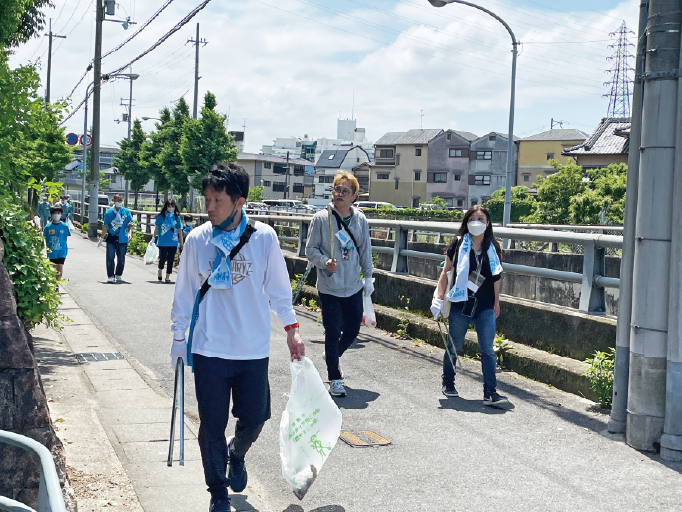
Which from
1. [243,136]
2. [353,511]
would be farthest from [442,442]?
[243,136]

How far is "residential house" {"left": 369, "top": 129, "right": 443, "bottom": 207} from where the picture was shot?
80.4m

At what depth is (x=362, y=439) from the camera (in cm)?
A: 546

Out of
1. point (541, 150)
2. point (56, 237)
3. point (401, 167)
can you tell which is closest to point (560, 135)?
point (541, 150)

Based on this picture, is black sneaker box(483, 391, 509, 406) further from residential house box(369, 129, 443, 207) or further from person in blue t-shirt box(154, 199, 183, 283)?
residential house box(369, 129, 443, 207)

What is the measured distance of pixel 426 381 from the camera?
7.31 meters

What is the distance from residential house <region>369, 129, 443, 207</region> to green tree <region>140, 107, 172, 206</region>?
2486cm

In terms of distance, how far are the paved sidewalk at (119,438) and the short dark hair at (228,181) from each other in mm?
1640

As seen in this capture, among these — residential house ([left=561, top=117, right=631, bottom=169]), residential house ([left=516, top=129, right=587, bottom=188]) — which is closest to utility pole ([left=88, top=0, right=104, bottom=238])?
residential house ([left=561, top=117, right=631, bottom=169])

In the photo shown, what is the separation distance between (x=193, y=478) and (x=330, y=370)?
2298mm

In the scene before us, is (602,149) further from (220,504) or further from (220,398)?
(220,504)

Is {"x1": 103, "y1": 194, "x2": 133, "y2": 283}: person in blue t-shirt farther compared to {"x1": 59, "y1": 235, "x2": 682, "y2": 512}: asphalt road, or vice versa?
{"x1": 103, "y1": 194, "x2": 133, "y2": 283}: person in blue t-shirt

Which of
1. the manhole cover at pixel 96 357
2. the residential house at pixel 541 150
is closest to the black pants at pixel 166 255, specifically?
the manhole cover at pixel 96 357

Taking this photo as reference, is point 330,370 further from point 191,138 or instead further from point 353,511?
point 191,138

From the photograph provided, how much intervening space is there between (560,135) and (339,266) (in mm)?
70469
